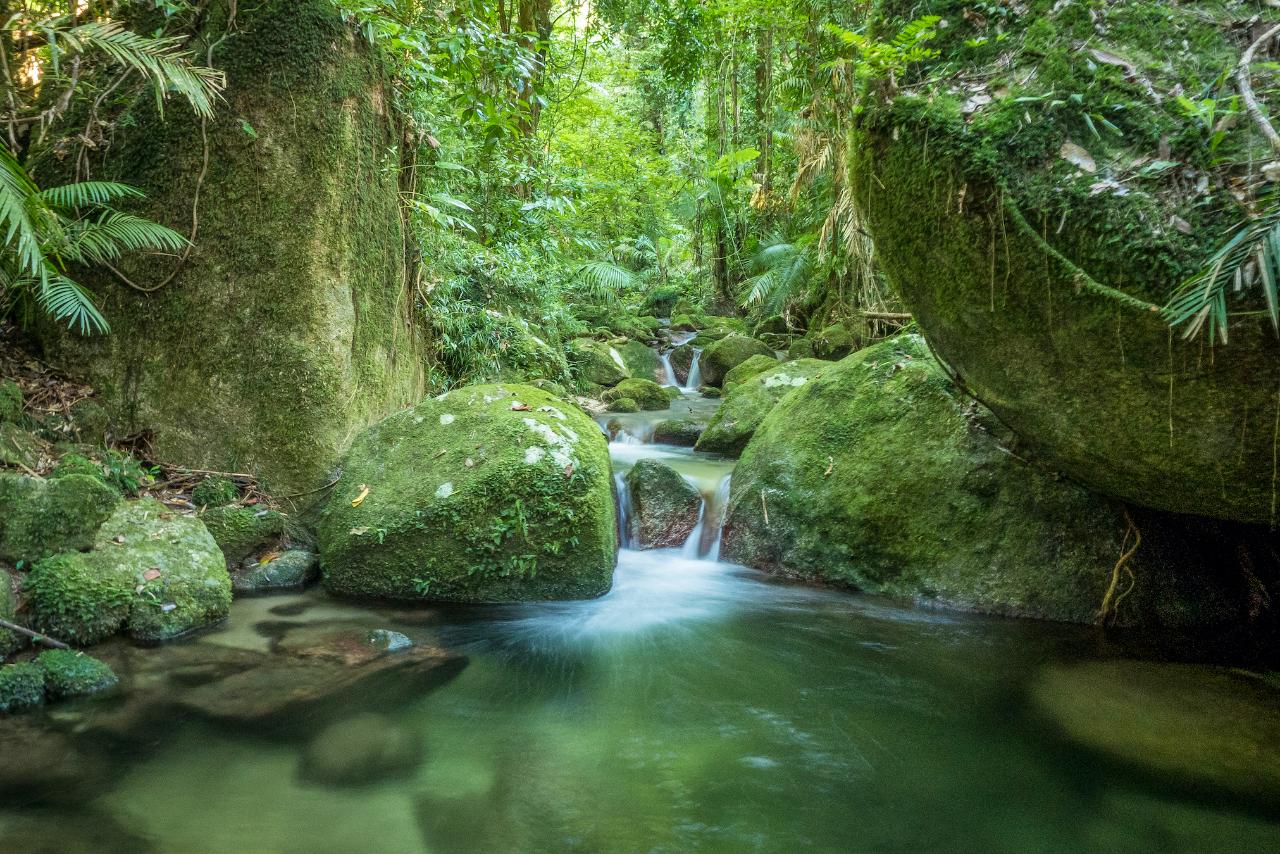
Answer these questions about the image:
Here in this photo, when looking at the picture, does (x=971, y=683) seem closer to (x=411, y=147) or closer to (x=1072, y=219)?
(x=1072, y=219)

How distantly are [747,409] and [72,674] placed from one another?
19.6 ft

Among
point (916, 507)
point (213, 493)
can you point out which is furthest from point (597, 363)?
point (916, 507)

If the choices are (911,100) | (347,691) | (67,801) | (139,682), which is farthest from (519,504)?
(911,100)

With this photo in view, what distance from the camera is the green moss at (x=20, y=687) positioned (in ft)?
10.1

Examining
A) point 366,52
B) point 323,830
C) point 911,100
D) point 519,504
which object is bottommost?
point 323,830

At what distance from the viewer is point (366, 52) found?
18.1 ft

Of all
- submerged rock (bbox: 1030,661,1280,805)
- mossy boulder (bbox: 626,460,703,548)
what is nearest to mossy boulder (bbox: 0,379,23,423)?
mossy boulder (bbox: 626,460,703,548)

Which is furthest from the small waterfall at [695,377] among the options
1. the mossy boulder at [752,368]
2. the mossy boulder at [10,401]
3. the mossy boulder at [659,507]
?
the mossy boulder at [10,401]

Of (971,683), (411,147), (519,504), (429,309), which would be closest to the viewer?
(971,683)

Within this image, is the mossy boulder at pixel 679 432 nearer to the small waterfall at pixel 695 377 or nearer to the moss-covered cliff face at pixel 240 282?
the moss-covered cliff face at pixel 240 282

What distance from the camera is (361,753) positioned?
10.0ft

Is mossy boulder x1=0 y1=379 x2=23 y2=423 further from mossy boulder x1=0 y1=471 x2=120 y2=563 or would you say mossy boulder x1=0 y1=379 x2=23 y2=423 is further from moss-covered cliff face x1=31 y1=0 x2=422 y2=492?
mossy boulder x1=0 y1=471 x2=120 y2=563

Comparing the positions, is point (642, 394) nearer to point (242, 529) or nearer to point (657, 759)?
point (242, 529)

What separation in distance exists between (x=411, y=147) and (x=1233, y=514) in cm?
592
